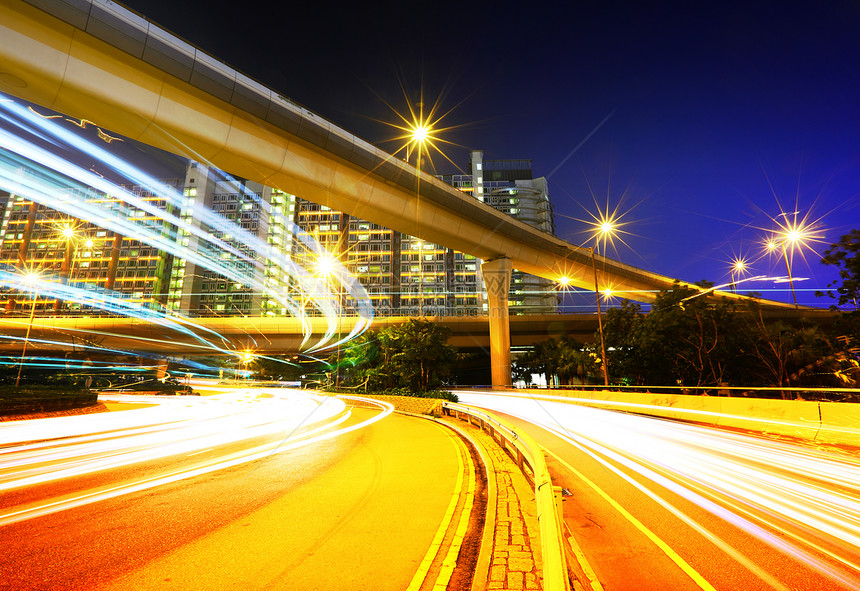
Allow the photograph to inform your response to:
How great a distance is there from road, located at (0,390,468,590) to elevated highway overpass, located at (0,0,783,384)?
12480 millimetres

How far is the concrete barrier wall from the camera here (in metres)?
12.2

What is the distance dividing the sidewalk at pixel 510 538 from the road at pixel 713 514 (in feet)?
1.89

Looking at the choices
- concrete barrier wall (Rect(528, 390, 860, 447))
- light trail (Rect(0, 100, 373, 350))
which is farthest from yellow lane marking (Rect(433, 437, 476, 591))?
light trail (Rect(0, 100, 373, 350))

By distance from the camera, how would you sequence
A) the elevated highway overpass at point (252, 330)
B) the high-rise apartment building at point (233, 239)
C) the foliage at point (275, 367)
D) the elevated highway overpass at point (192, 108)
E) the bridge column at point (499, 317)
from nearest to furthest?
the elevated highway overpass at point (192, 108), the bridge column at point (499, 317), the elevated highway overpass at point (252, 330), the foliage at point (275, 367), the high-rise apartment building at point (233, 239)

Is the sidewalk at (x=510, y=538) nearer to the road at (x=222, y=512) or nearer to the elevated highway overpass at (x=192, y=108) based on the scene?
the road at (x=222, y=512)

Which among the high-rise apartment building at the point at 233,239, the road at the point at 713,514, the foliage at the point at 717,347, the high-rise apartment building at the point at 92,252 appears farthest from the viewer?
the high-rise apartment building at the point at 92,252

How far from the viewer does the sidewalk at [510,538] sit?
394cm

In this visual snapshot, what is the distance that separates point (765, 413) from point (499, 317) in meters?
24.9

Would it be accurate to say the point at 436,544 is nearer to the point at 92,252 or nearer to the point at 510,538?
the point at 510,538

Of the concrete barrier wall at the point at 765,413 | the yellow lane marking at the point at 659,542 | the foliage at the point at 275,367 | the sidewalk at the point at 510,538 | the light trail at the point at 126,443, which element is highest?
the foliage at the point at 275,367

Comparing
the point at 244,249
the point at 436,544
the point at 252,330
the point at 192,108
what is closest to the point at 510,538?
the point at 436,544

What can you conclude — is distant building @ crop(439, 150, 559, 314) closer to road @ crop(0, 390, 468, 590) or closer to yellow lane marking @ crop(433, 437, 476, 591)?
road @ crop(0, 390, 468, 590)

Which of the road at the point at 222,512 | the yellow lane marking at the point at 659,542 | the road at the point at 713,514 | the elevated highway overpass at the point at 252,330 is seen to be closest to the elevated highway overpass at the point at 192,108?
the road at the point at 222,512

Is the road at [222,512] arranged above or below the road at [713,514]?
below
